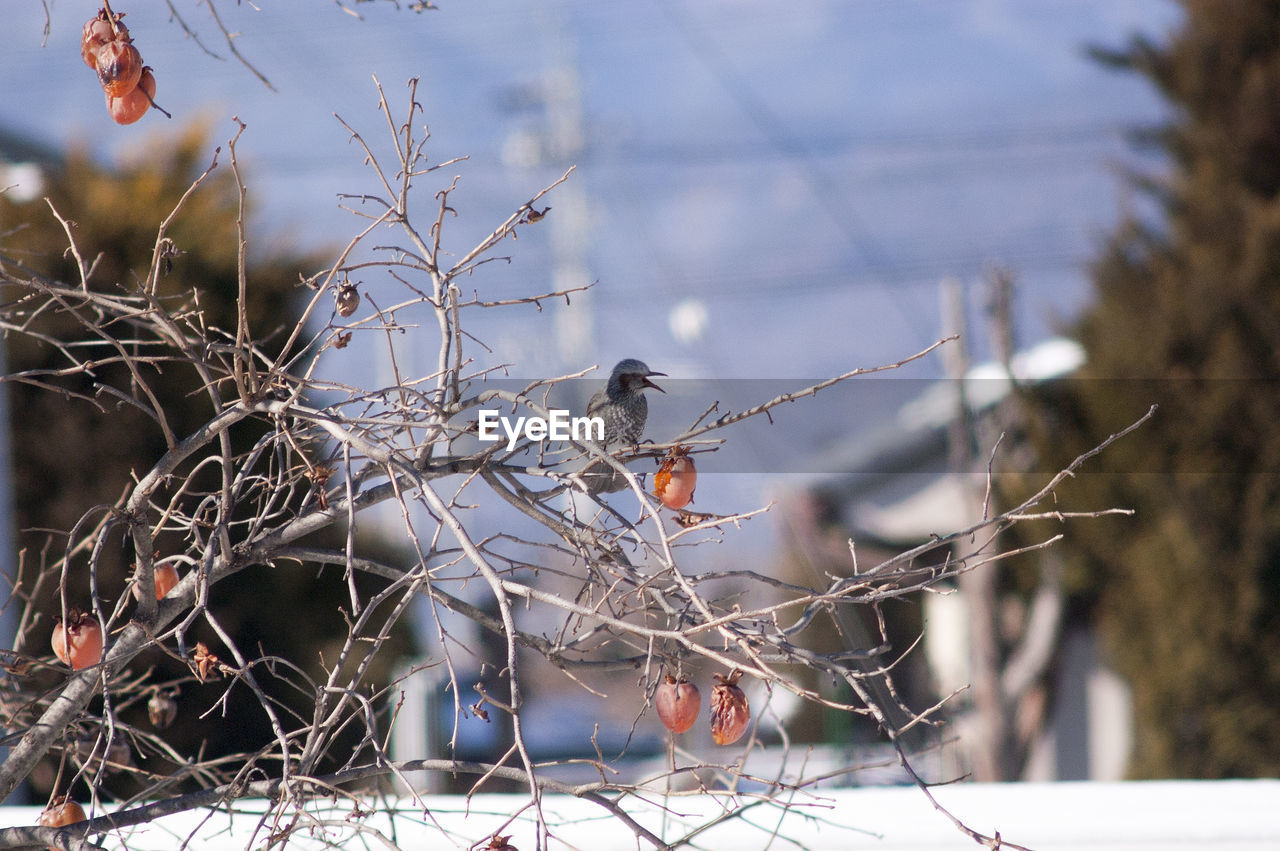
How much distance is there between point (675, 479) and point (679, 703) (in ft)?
0.65

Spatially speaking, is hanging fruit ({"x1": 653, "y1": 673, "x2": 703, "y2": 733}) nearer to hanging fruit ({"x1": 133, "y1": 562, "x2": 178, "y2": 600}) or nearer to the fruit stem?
hanging fruit ({"x1": 133, "y1": 562, "x2": 178, "y2": 600})

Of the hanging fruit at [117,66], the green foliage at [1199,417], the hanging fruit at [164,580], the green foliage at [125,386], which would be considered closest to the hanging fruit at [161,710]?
the hanging fruit at [164,580]

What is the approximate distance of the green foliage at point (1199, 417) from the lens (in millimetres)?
3549

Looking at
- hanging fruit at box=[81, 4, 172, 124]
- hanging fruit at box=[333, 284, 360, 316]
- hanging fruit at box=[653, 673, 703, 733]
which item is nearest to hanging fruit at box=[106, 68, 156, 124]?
hanging fruit at box=[81, 4, 172, 124]

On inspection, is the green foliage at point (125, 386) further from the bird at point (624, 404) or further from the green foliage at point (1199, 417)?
the green foliage at point (1199, 417)

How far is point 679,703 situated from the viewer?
3.10 ft

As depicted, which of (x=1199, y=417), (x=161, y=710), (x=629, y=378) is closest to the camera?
(x=629, y=378)

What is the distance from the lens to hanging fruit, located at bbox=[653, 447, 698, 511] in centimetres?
98

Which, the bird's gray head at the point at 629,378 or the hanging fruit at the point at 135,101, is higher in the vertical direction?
the hanging fruit at the point at 135,101

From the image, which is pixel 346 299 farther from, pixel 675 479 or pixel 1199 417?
pixel 1199 417

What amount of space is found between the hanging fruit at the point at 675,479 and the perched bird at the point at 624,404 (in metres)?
0.13

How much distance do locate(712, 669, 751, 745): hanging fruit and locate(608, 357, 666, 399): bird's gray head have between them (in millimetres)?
316

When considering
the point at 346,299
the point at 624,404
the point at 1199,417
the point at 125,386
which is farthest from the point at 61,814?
the point at 1199,417

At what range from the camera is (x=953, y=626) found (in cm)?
529
